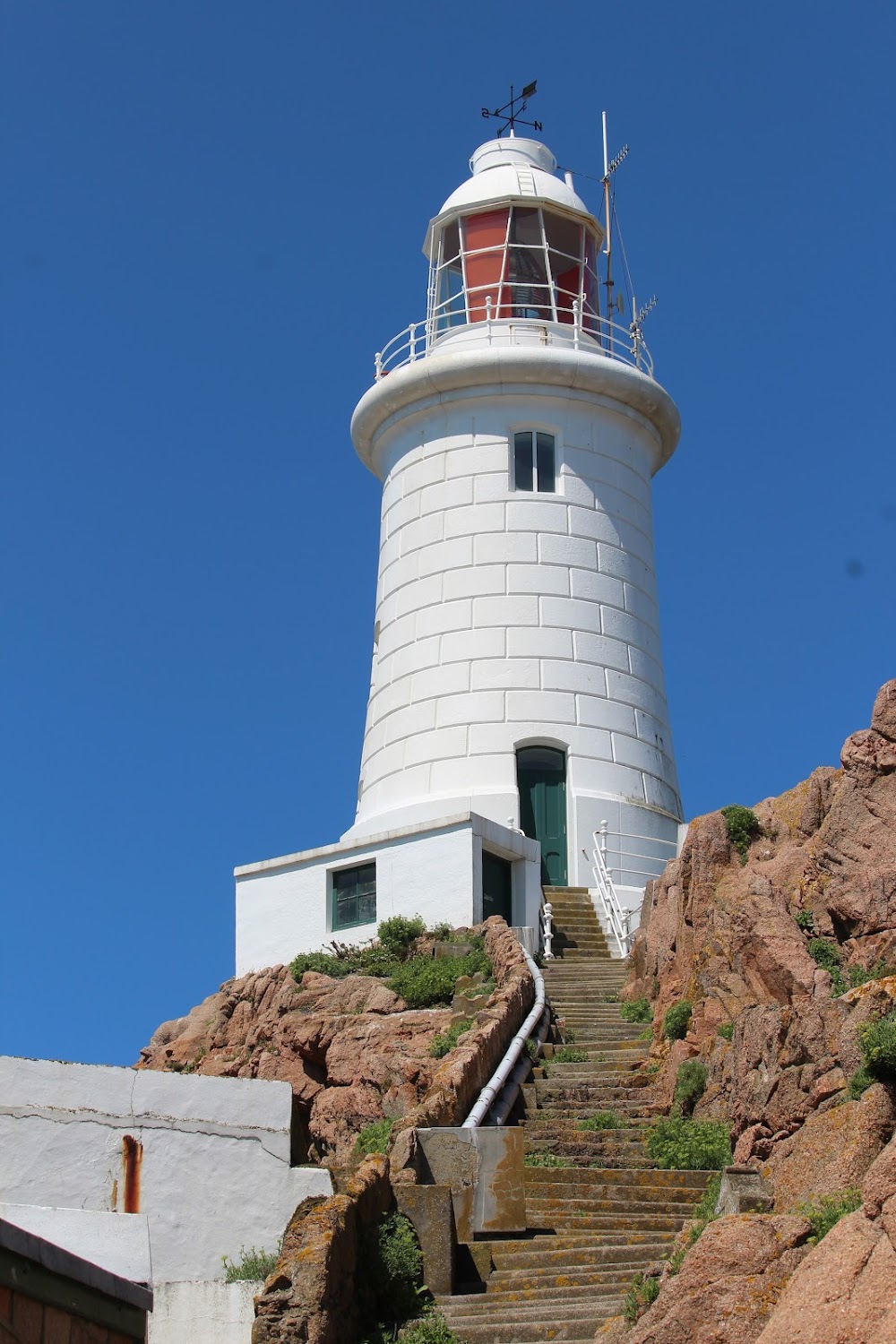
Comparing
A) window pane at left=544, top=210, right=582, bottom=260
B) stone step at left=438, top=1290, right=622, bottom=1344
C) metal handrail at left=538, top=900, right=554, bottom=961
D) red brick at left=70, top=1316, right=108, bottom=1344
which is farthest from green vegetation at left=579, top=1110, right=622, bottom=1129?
window pane at left=544, top=210, right=582, bottom=260

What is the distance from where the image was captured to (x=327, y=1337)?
13.7 metres

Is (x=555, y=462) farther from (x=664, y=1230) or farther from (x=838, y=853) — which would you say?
(x=664, y=1230)

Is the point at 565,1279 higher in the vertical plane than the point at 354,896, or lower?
lower

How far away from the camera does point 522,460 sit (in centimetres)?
3428

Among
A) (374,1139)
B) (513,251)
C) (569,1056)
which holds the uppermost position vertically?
(513,251)

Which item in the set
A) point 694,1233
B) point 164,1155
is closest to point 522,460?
point 164,1155

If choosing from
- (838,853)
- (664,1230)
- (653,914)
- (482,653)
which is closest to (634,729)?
(482,653)

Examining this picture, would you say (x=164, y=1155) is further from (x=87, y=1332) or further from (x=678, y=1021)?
(x=87, y=1332)

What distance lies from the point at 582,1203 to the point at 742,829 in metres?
7.37

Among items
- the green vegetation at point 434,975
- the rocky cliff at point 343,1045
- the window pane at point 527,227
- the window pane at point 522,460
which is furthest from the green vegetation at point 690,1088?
the window pane at point 527,227

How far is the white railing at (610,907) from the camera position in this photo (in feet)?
94.7

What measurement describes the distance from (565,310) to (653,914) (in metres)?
14.7

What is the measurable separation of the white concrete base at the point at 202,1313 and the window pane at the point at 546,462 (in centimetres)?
2099

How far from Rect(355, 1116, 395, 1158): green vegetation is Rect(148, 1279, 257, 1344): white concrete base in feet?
12.7
